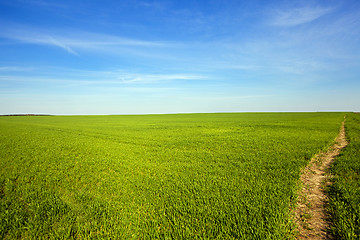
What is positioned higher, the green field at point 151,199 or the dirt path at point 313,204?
the green field at point 151,199

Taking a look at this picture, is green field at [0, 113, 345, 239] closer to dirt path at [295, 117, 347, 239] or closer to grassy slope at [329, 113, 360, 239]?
dirt path at [295, 117, 347, 239]

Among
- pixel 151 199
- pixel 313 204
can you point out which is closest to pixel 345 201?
pixel 313 204

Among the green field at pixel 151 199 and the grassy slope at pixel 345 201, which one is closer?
the grassy slope at pixel 345 201

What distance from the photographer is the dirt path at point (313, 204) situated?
12.5 feet

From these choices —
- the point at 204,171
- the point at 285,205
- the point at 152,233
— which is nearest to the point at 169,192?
the point at 152,233

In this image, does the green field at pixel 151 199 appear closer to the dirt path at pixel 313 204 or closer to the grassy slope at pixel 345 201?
the dirt path at pixel 313 204

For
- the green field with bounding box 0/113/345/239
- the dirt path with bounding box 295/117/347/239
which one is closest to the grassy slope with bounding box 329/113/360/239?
the dirt path with bounding box 295/117/347/239

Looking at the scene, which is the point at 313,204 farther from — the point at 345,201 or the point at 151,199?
the point at 151,199

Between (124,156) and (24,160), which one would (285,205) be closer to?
(124,156)

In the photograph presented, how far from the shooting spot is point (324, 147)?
38.5ft

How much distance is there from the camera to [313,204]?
492 cm

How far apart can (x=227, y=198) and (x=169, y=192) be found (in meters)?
1.75

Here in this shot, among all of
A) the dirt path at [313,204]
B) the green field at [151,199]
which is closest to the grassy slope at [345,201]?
the dirt path at [313,204]

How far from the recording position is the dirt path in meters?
3.82
